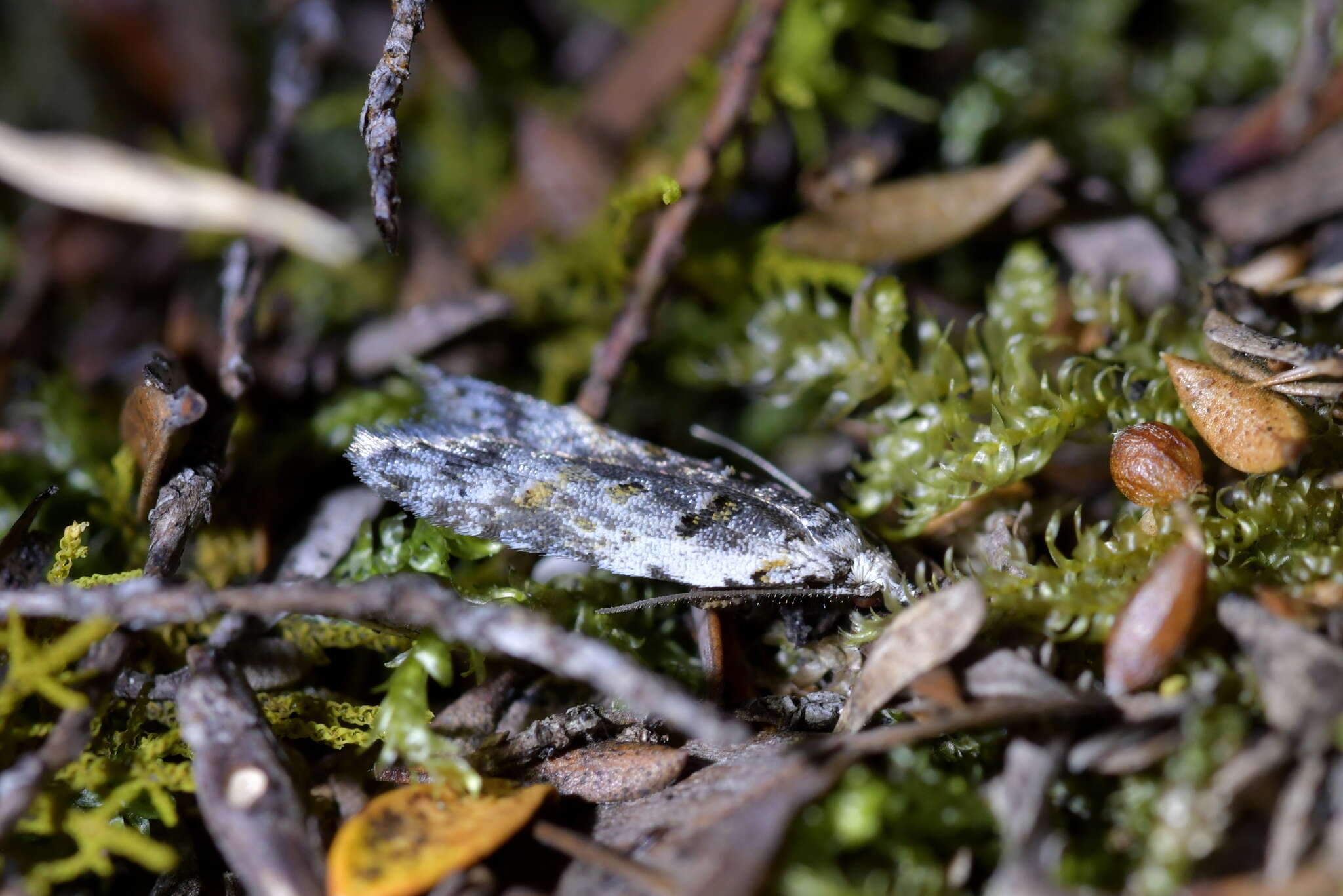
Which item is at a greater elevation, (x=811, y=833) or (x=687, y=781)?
(x=811, y=833)

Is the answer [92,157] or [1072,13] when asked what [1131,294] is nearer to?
[1072,13]

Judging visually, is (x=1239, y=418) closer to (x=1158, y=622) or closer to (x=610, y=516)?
(x=1158, y=622)

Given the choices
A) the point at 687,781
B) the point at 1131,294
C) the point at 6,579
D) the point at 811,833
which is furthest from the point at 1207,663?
the point at 6,579

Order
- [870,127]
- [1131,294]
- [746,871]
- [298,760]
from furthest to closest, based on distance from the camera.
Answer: [870,127], [1131,294], [298,760], [746,871]

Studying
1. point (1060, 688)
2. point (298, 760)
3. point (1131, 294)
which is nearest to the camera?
point (1060, 688)

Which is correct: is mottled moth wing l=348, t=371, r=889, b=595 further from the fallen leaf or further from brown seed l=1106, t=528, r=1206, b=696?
the fallen leaf

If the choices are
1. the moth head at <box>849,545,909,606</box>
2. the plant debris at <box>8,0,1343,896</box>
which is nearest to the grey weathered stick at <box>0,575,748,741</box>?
the plant debris at <box>8,0,1343,896</box>

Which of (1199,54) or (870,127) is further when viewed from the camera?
(1199,54)
